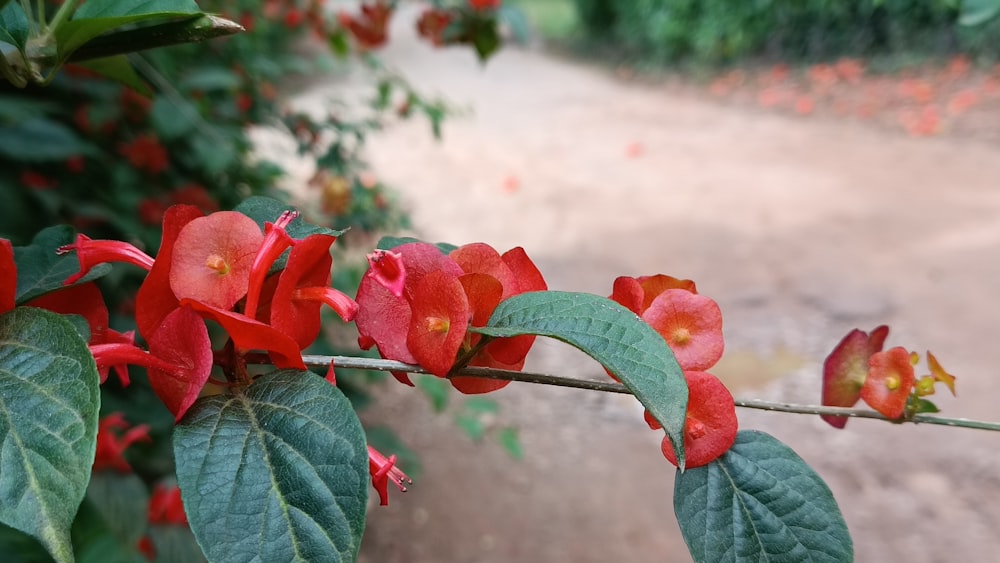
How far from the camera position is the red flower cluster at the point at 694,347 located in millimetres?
303

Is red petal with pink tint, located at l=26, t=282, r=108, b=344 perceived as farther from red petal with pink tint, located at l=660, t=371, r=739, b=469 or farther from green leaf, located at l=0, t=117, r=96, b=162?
green leaf, located at l=0, t=117, r=96, b=162

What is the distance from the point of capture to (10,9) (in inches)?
12.6

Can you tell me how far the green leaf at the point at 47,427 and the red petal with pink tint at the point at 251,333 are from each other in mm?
39

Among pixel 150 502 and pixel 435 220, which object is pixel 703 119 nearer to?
pixel 435 220

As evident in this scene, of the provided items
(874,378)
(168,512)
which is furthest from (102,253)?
(168,512)

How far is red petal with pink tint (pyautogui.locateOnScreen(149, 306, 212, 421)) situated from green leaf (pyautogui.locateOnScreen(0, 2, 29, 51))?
0.46 ft

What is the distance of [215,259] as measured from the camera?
0.91 feet

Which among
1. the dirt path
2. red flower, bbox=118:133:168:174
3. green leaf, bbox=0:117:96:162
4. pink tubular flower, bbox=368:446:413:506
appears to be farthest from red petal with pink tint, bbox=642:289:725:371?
the dirt path

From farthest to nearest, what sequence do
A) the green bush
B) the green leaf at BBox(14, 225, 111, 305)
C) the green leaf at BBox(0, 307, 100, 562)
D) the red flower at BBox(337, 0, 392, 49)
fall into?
1. the green bush
2. the red flower at BBox(337, 0, 392, 49)
3. the green leaf at BBox(14, 225, 111, 305)
4. the green leaf at BBox(0, 307, 100, 562)

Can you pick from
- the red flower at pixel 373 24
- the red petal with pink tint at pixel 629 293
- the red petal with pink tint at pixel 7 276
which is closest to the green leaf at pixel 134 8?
the red petal with pink tint at pixel 7 276

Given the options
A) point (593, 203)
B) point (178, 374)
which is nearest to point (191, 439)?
point (178, 374)

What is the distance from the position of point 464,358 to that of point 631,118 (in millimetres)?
4785

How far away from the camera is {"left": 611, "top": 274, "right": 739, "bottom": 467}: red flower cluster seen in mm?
303

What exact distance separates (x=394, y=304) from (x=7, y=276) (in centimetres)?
14
